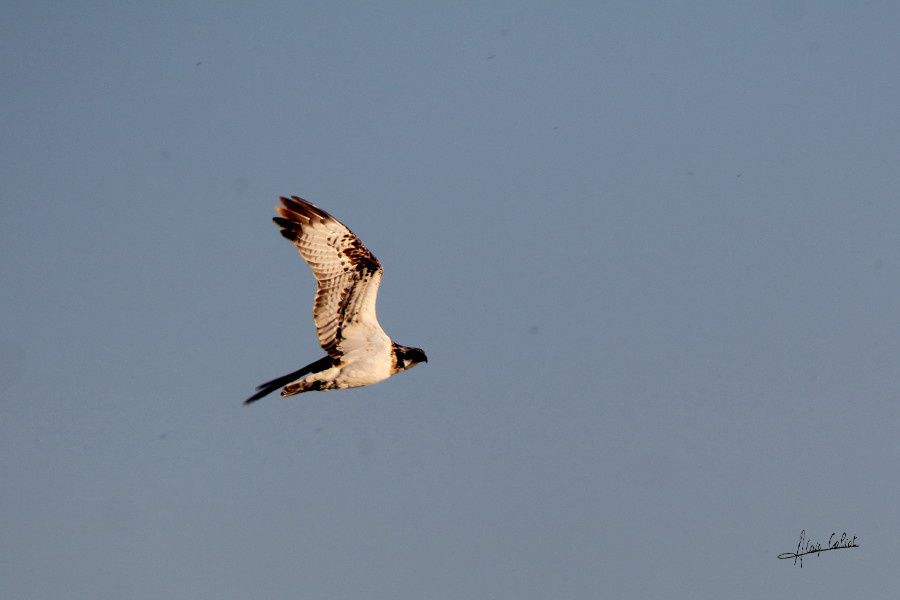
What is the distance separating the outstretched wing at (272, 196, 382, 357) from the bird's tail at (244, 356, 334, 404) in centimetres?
28

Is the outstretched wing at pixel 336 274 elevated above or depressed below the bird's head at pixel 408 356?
above

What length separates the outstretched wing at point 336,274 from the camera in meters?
16.2

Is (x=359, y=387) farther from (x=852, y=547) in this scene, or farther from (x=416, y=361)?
(x=852, y=547)

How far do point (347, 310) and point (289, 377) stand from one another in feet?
5.48

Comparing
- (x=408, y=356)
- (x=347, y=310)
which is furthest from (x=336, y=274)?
(x=408, y=356)

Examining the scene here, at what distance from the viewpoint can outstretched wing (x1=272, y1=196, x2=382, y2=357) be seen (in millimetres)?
16203

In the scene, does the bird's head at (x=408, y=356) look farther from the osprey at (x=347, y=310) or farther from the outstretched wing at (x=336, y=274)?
the outstretched wing at (x=336, y=274)

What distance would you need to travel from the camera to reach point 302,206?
658 inches

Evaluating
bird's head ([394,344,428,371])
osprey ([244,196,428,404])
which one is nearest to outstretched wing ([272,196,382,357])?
osprey ([244,196,428,404])

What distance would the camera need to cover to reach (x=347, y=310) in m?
16.2

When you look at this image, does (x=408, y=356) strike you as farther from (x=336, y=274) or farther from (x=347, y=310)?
(x=336, y=274)

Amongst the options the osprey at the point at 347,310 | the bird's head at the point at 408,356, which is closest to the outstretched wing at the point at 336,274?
the osprey at the point at 347,310

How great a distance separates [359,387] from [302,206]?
3.25 meters

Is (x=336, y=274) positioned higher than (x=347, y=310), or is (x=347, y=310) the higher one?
(x=336, y=274)
